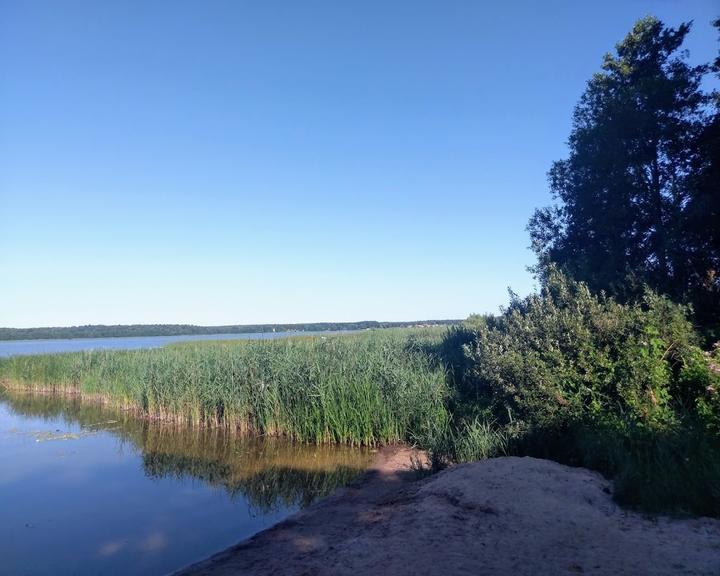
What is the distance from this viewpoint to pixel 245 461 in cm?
1070

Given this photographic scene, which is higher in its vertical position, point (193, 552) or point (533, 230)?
point (533, 230)

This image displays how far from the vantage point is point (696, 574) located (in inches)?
156

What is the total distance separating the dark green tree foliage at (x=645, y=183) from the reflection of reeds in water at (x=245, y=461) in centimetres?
671

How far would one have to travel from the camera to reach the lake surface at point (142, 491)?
6680 millimetres

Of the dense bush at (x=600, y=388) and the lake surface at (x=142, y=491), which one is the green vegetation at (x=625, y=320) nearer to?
the dense bush at (x=600, y=388)

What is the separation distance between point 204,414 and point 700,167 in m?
13.9

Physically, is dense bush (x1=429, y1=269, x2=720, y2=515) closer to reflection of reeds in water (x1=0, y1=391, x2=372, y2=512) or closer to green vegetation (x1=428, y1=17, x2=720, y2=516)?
green vegetation (x1=428, y1=17, x2=720, y2=516)

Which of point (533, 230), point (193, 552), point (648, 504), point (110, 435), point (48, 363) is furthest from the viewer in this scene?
point (48, 363)

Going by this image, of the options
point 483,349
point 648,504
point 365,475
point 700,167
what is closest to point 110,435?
point 365,475

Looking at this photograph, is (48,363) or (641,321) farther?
(48,363)

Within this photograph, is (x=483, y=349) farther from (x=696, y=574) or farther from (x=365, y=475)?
(x=696, y=574)

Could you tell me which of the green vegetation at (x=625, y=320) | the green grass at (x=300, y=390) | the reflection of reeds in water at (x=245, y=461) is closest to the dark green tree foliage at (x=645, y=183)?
the green vegetation at (x=625, y=320)

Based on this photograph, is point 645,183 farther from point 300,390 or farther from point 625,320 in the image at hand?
point 300,390

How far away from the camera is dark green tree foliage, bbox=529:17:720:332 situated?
1056cm
